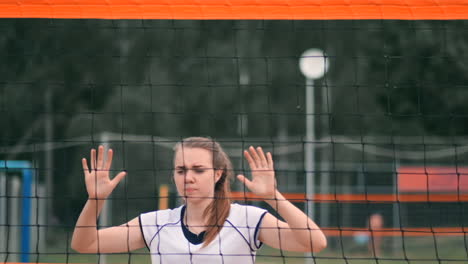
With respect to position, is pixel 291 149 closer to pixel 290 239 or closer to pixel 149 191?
pixel 149 191

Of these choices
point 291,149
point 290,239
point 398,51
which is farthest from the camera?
point 398,51

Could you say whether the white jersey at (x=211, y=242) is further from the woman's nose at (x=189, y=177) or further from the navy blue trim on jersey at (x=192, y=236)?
the woman's nose at (x=189, y=177)

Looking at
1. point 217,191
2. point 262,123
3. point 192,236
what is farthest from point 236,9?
point 262,123

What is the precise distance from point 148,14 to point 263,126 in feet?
56.1

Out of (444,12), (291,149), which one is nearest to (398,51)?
(291,149)

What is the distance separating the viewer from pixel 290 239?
347cm

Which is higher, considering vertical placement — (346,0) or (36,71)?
(36,71)

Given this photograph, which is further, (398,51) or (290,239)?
(398,51)

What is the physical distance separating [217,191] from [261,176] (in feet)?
1.11

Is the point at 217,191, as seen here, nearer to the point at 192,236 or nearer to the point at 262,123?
the point at 192,236

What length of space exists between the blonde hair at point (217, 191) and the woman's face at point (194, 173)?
4 cm

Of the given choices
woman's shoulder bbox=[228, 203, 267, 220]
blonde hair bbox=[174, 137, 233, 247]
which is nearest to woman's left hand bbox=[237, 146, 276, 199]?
woman's shoulder bbox=[228, 203, 267, 220]

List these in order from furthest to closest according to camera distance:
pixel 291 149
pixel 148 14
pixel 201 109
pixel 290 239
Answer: pixel 201 109 < pixel 291 149 < pixel 148 14 < pixel 290 239

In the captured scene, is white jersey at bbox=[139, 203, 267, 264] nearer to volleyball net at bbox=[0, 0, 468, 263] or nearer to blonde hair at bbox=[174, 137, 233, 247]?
blonde hair at bbox=[174, 137, 233, 247]
